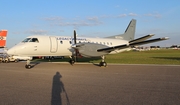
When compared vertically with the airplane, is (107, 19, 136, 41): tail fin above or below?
above

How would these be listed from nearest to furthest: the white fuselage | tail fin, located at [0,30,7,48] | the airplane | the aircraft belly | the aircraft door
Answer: the white fuselage
the airplane
the aircraft belly
the aircraft door
tail fin, located at [0,30,7,48]

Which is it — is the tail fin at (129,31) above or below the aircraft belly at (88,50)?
above

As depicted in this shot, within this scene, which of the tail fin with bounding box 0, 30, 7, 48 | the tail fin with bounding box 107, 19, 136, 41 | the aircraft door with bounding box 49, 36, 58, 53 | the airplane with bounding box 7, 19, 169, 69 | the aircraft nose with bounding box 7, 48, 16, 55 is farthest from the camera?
the tail fin with bounding box 0, 30, 7, 48

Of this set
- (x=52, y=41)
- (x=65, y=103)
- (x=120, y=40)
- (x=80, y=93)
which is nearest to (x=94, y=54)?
(x=52, y=41)

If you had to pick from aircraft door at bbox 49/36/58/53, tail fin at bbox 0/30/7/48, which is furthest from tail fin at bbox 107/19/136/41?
tail fin at bbox 0/30/7/48

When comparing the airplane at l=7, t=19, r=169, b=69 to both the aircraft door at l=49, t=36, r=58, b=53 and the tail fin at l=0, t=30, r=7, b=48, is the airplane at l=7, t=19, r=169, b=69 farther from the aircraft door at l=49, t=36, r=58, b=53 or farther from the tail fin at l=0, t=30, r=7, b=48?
the tail fin at l=0, t=30, r=7, b=48

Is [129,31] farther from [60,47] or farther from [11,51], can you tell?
[11,51]

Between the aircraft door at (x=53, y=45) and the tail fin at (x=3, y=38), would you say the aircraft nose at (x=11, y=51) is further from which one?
the tail fin at (x=3, y=38)

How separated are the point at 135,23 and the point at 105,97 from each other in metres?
21.4

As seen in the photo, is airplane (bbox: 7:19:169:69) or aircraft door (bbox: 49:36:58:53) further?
aircraft door (bbox: 49:36:58:53)

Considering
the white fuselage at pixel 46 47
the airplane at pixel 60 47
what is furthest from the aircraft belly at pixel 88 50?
the white fuselage at pixel 46 47

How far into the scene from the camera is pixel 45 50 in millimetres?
16469

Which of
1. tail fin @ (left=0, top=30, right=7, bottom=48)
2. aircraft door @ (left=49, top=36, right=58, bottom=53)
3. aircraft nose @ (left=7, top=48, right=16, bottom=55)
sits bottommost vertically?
aircraft nose @ (left=7, top=48, right=16, bottom=55)

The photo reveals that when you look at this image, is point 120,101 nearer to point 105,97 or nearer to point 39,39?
point 105,97
